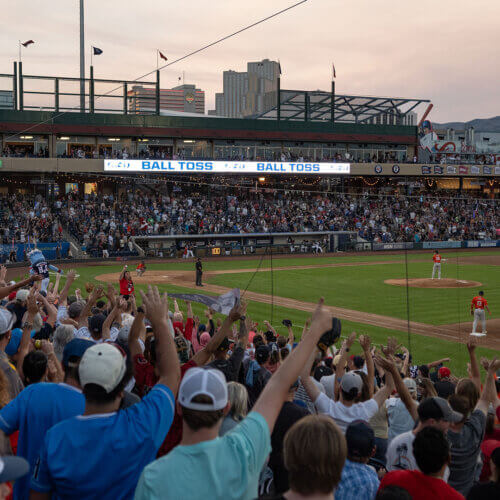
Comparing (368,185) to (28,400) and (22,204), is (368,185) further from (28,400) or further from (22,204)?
(28,400)

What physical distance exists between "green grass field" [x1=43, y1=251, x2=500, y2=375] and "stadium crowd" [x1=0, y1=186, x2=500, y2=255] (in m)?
8.49

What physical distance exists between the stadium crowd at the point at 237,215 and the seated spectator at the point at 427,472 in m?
44.1

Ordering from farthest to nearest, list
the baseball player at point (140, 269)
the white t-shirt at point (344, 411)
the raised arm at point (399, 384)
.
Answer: the baseball player at point (140, 269)
the white t-shirt at point (344, 411)
the raised arm at point (399, 384)

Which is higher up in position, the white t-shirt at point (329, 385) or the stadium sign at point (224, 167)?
the stadium sign at point (224, 167)

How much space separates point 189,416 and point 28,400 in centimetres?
146

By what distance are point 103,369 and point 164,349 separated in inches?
20.1

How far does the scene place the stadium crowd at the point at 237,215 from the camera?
48969 millimetres

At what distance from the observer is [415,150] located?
241 ft

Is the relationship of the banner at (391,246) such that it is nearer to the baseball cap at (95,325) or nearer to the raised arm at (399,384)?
the baseball cap at (95,325)

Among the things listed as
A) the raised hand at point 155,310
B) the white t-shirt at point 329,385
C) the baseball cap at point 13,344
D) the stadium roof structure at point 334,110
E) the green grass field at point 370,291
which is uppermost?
the stadium roof structure at point 334,110

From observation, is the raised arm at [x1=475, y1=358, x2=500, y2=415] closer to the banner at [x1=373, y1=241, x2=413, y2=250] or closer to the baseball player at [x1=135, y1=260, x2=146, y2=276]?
the baseball player at [x1=135, y1=260, x2=146, y2=276]

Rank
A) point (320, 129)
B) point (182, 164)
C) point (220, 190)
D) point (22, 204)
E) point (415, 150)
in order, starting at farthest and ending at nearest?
point (415, 150) < point (320, 129) < point (220, 190) < point (182, 164) < point (22, 204)

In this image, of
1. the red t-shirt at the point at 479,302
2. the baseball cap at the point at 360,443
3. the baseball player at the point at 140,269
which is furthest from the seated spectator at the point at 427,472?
the baseball player at the point at 140,269

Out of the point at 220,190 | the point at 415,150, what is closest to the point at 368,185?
the point at 415,150
